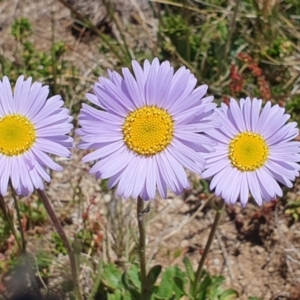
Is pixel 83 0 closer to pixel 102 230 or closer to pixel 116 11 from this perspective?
pixel 116 11

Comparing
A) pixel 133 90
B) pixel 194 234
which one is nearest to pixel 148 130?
pixel 133 90

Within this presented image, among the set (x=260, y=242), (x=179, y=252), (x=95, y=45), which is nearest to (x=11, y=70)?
(x=95, y=45)

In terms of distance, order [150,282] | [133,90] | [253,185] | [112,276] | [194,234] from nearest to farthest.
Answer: [133,90] < [253,185] < [150,282] < [112,276] < [194,234]

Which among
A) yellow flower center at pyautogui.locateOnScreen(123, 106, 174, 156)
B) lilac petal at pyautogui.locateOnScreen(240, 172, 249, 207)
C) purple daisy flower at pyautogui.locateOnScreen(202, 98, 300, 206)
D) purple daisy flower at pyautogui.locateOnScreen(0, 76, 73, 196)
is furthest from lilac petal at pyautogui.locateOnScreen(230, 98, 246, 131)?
purple daisy flower at pyautogui.locateOnScreen(0, 76, 73, 196)

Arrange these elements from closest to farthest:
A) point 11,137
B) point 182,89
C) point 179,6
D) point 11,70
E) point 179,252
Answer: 1. point 182,89
2. point 11,137
3. point 179,252
4. point 11,70
5. point 179,6

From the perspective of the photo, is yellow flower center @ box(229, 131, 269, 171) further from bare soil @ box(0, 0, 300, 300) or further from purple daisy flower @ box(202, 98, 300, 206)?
bare soil @ box(0, 0, 300, 300)

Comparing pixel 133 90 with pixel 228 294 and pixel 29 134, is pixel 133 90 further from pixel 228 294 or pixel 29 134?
pixel 228 294
